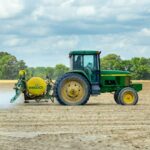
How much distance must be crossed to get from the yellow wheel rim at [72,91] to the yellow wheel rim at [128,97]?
5.84 ft

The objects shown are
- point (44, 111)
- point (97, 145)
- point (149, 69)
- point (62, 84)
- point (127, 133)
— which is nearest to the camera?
point (97, 145)

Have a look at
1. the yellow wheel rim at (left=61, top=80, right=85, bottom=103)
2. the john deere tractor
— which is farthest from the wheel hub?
the yellow wheel rim at (left=61, top=80, right=85, bottom=103)

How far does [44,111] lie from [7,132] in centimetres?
643

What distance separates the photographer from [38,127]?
1498 cm

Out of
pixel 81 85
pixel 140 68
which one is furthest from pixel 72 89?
pixel 140 68

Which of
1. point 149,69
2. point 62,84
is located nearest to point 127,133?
point 62,84

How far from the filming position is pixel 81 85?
23406 millimetres

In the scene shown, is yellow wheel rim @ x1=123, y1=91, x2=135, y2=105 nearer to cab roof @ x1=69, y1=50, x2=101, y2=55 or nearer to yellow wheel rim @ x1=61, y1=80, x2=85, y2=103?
yellow wheel rim @ x1=61, y1=80, x2=85, y2=103

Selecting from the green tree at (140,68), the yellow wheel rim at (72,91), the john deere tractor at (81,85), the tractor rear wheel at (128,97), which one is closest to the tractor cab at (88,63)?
the john deere tractor at (81,85)

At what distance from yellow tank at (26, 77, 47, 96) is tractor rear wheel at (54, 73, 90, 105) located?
0.86 metres

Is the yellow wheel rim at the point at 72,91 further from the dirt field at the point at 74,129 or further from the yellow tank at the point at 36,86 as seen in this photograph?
the dirt field at the point at 74,129

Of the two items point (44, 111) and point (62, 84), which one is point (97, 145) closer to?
point (44, 111)

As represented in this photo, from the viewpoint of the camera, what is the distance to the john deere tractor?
23406mm

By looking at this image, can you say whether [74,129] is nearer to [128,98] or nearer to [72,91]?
[72,91]
